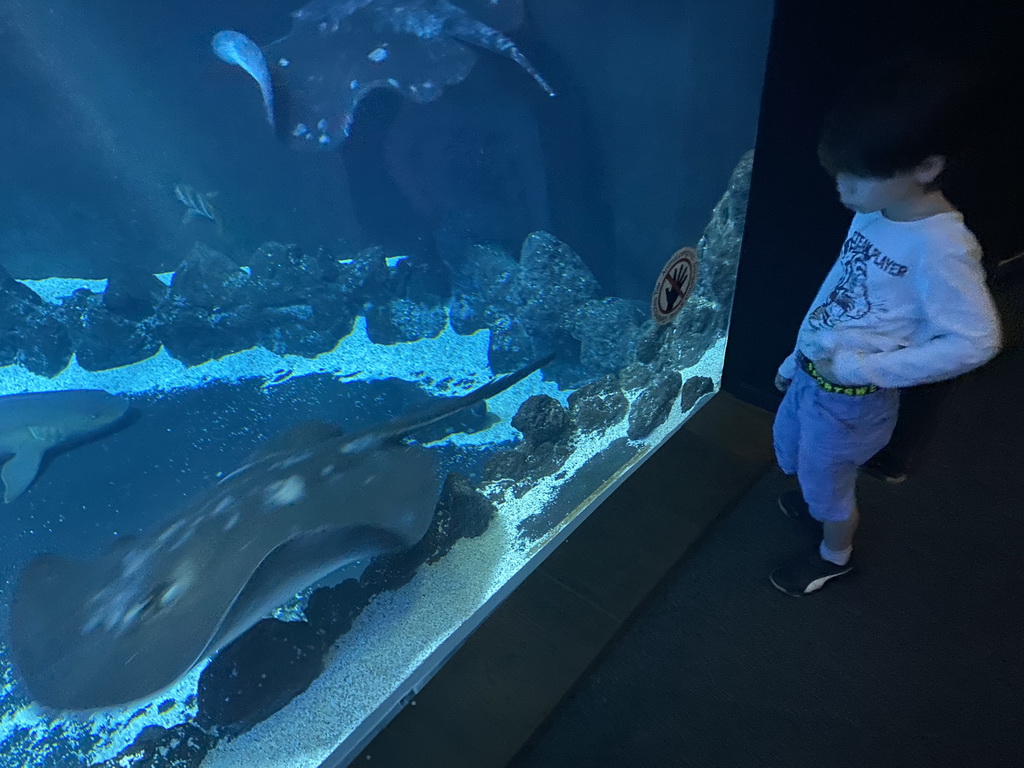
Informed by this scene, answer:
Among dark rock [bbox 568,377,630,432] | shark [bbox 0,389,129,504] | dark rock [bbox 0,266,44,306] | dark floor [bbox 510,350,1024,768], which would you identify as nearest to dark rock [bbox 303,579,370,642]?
dark floor [bbox 510,350,1024,768]

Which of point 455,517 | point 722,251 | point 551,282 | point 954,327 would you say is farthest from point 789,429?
point 551,282

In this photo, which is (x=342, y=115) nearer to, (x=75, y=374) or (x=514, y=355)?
(x=514, y=355)

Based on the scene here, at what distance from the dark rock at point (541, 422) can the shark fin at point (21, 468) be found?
3466mm

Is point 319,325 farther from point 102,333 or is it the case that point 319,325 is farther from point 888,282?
point 888,282

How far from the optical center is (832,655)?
1.68 meters

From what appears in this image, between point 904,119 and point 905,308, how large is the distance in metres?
0.41

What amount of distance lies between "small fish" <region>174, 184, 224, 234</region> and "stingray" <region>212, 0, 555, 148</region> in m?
1.19

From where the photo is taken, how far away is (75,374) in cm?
416

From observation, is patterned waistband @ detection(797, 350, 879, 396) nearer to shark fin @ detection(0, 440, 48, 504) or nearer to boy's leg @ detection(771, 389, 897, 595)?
boy's leg @ detection(771, 389, 897, 595)

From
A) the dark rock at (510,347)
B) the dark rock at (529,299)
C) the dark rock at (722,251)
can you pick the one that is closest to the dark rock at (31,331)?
the dark rock at (529,299)

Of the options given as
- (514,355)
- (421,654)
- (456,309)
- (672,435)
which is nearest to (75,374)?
(456,309)

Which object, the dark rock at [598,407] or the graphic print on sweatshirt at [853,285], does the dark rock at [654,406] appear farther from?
the graphic print on sweatshirt at [853,285]

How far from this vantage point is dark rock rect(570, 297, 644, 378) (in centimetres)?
350

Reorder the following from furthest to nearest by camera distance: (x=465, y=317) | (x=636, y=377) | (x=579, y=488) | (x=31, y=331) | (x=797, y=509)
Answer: (x=465, y=317) < (x=31, y=331) < (x=636, y=377) < (x=579, y=488) < (x=797, y=509)
